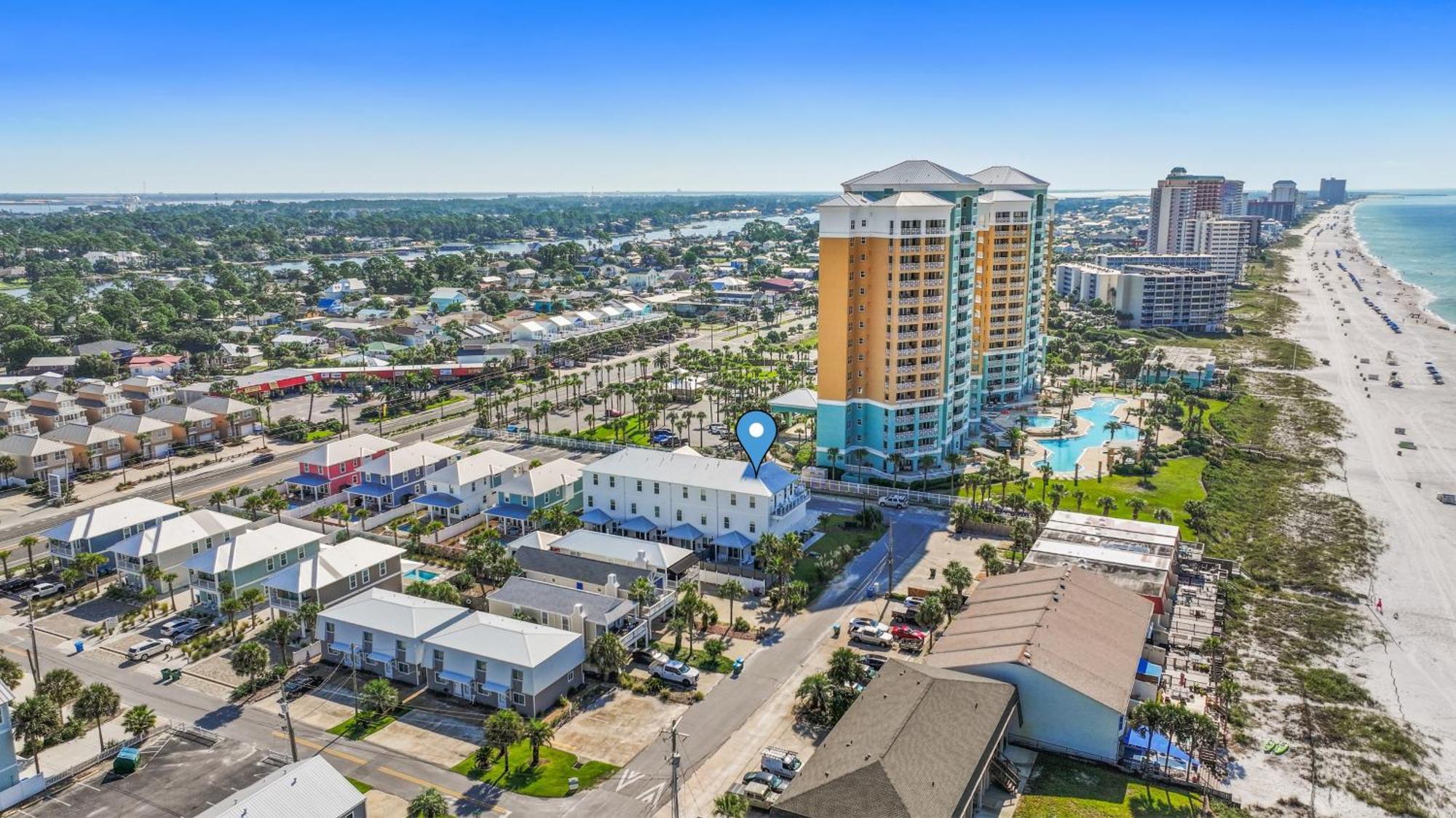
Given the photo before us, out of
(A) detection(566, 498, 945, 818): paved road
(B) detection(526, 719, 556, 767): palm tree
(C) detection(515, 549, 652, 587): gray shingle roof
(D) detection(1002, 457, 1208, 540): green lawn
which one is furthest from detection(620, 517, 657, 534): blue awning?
(D) detection(1002, 457, 1208, 540): green lawn

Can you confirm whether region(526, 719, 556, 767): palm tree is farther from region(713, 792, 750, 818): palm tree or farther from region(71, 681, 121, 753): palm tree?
region(71, 681, 121, 753): palm tree

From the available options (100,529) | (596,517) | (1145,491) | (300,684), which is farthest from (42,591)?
(1145,491)

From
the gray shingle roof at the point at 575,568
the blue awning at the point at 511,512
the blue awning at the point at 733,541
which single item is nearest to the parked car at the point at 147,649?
the gray shingle roof at the point at 575,568

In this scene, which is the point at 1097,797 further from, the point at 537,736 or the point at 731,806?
the point at 537,736

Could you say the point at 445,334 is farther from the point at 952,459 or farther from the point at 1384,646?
Result: the point at 1384,646

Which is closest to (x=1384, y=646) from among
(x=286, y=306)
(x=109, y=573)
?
(x=109, y=573)
